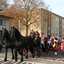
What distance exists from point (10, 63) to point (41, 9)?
2743 cm

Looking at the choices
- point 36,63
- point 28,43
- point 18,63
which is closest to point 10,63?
point 18,63

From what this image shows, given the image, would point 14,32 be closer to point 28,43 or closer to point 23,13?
point 28,43

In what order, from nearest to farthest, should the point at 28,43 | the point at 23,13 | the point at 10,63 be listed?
the point at 10,63 → the point at 28,43 → the point at 23,13

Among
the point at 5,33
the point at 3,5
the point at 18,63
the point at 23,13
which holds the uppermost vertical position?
the point at 3,5

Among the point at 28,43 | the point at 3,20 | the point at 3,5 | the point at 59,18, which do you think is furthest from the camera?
the point at 59,18

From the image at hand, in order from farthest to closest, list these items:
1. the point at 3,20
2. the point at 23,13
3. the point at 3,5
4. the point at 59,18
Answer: the point at 59,18 < the point at 3,5 < the point at 23,13 < the point at 3,20

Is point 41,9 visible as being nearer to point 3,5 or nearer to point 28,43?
point 3,5

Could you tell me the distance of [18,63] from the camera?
8.77m

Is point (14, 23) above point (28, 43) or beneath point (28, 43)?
above

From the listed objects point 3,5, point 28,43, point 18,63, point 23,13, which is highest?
point 3,5

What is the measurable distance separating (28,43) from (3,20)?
20027 millimetres

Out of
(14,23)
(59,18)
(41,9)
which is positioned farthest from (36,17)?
(59,18)

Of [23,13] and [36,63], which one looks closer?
[36,63]

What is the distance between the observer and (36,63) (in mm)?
8742
